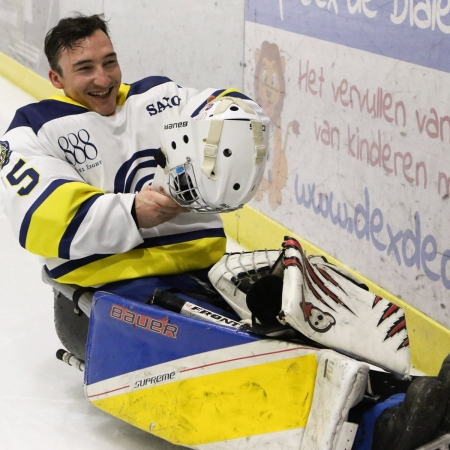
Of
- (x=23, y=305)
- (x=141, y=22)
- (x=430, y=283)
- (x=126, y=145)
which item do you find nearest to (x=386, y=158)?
(x=430, y=283)

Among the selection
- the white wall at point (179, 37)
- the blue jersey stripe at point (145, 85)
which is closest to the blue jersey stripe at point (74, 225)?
the blue jersey stripe at point (145, 85)

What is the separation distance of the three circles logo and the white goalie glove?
23.8 inches

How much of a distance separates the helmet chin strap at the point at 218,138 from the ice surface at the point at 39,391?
2.25 ft

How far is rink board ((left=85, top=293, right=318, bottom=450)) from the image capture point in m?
1.84

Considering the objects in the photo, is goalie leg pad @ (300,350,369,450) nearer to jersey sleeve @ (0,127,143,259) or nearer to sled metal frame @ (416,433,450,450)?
sled metal frame @ (416,433,450,450)

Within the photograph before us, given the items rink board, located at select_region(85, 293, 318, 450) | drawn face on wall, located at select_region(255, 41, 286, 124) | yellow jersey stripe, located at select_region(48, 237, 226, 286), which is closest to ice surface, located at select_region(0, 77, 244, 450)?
rink board, located at select_region(85, 293, 318, 450)

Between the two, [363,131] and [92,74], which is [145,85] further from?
[363,131]

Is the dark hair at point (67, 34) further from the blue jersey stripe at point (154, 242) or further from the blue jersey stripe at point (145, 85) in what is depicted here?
the blue jersey stripe at point (154, 242)

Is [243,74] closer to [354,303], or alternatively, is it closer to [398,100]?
[398,100]

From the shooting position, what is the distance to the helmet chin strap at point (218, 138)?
6.43 ft

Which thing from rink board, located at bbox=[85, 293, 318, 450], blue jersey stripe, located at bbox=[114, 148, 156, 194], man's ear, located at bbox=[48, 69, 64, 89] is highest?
man's ear, located at bbox=[48, 69, 64, 89]

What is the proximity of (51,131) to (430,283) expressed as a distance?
3.66 feet

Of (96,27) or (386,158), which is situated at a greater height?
(96,27)

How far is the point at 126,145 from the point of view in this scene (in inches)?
92.0
